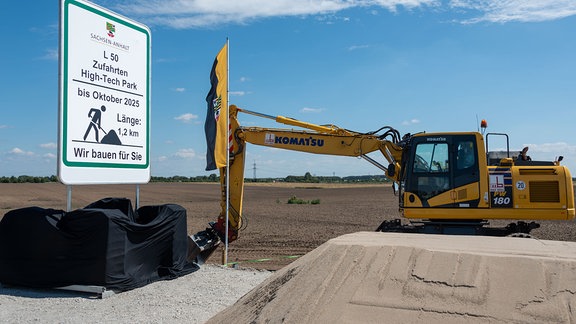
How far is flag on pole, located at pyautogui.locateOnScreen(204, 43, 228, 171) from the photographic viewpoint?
11.5 meters

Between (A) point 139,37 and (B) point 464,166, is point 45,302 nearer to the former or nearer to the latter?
(A) point 139,37

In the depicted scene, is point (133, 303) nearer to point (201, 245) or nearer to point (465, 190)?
point (201, 245)

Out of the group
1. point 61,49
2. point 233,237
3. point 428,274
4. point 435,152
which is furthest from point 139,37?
point 428,274

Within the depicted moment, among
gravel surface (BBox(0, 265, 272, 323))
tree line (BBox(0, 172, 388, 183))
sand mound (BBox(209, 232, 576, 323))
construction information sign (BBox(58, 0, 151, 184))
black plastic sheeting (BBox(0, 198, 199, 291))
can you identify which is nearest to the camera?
sand mound (BBox(209, 232, 576, 323))

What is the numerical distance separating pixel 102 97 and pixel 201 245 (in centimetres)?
368

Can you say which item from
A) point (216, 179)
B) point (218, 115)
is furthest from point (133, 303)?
point (216, 179)

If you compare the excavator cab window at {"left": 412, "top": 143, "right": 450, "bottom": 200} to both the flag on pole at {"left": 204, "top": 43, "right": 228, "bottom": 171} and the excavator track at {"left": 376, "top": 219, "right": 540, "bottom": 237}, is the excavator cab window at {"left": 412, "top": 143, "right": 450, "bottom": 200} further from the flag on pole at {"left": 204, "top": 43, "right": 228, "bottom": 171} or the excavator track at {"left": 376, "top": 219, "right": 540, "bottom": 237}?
the flag on pole at {"left": 204, "top": 43, "right": 228, "bottom": 171}

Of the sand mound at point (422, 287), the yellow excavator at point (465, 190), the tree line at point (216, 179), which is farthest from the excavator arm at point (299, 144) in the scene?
the tree line at point (216, 179)

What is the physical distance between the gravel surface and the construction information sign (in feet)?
6.16

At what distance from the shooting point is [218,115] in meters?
11.5

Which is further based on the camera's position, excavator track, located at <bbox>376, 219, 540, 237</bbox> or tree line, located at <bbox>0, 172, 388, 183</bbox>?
tree line, located at <bbox>0, 172, 388, 183</bbox>

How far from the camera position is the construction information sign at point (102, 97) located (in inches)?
338

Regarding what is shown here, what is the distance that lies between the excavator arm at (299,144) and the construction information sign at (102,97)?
111 inches

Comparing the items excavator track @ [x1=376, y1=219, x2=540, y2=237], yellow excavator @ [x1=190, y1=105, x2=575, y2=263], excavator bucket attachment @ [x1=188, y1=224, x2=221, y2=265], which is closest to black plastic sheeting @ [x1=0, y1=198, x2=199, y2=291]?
excavator bucket attachment @ [x1=188, y1=224, x2=221, y2=265]
